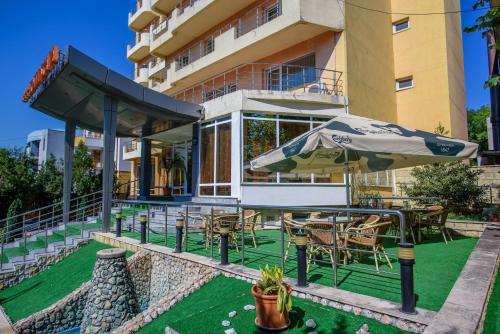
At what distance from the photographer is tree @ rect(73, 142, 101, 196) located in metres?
18.2

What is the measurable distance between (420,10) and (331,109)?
8.67 metres

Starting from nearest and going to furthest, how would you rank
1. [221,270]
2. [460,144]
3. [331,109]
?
[221,270], [460,144], [331,109]

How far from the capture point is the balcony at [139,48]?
2620 cm

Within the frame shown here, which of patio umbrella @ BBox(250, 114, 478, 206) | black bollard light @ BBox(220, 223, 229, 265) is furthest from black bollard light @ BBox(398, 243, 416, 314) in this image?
black bollard light @ BBox(220, 223, 229, 265)

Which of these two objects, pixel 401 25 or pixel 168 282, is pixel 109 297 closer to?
pixel 168 282

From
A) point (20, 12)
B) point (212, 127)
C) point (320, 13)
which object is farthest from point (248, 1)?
point (20, 12)

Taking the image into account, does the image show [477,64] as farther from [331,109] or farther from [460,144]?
[460,144]

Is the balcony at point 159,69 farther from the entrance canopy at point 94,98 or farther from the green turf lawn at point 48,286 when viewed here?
the green turf lawn at point 48,286

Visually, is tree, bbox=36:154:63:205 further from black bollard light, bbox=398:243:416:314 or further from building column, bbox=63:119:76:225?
black bollard light, bbox=398:243:416:314

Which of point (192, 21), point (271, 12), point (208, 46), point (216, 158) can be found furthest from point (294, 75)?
point (192, 21)

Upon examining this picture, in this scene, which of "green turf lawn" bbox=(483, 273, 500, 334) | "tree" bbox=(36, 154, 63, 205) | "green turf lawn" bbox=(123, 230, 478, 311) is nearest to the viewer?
"green turf lawn" bbox=(483, 273, 500, 334)

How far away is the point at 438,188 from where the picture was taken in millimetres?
11719

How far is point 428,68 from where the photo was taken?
16266mm

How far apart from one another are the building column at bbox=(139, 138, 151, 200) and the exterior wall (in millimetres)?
13698
